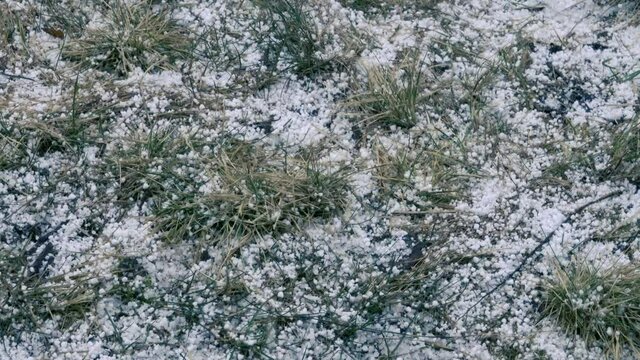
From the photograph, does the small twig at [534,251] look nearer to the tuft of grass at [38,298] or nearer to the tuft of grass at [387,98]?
the tuft of grass at [387,98]

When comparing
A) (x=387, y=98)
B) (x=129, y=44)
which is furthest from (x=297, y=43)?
(x=129, y=44)

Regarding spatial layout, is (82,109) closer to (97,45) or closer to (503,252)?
(97,45)

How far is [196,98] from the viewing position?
303 centimetres

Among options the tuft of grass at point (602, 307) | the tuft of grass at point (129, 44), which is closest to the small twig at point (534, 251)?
the tuft of grass at point (602, 307)

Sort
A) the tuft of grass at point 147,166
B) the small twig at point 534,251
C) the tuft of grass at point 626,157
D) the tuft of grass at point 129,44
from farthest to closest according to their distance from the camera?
1. the tuft of grass at point 129,44
2. the tuft of grass at point 626,157
3. the tuft of grass at point 147,166
4. the small twig at point 534,251

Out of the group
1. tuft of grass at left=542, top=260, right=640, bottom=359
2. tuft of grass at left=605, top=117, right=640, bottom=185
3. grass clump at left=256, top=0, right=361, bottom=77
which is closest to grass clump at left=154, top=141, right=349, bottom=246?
grass clump at left=256, top=0, right=361, bottom=77

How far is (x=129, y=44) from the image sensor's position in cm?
309

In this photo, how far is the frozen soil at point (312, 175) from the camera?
2.55 metres

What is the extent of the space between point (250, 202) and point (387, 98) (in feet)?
2.21

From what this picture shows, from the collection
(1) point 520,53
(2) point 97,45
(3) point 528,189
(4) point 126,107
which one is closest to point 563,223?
(3) point 528,189

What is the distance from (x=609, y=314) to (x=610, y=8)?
1.45 m

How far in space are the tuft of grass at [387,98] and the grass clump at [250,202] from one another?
12.5 inches

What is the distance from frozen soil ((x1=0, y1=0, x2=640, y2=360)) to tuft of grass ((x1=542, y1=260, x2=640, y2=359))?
17mm

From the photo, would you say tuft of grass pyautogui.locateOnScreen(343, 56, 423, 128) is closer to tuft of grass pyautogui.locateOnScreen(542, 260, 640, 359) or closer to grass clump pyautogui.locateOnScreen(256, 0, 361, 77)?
grass clump pyautogui.locateOnScreen(256, 0, 361, 77)
